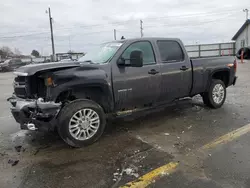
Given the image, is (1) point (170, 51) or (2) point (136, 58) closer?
(2) point (136, 58)

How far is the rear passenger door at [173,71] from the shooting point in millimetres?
5344

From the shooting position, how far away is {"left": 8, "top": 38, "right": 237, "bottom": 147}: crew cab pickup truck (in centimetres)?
410

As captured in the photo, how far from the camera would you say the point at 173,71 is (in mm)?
5434

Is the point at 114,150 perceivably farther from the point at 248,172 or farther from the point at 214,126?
the point at 214,126

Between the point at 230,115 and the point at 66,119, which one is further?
the point at 230,115

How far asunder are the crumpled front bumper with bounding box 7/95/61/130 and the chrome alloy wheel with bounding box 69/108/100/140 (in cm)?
33

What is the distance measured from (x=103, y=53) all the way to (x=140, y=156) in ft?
7.48

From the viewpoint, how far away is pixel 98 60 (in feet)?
16.2

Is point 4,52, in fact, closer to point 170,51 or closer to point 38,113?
point 170,51

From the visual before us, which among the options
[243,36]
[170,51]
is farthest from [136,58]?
[243,36]

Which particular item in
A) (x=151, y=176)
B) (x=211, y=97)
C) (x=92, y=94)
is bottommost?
(x=151, y=176)

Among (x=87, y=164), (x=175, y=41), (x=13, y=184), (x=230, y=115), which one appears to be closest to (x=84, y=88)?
(x=87, y=164)

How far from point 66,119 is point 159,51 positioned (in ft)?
8.16

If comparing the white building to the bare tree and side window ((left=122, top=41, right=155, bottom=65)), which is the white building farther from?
the bare tree
